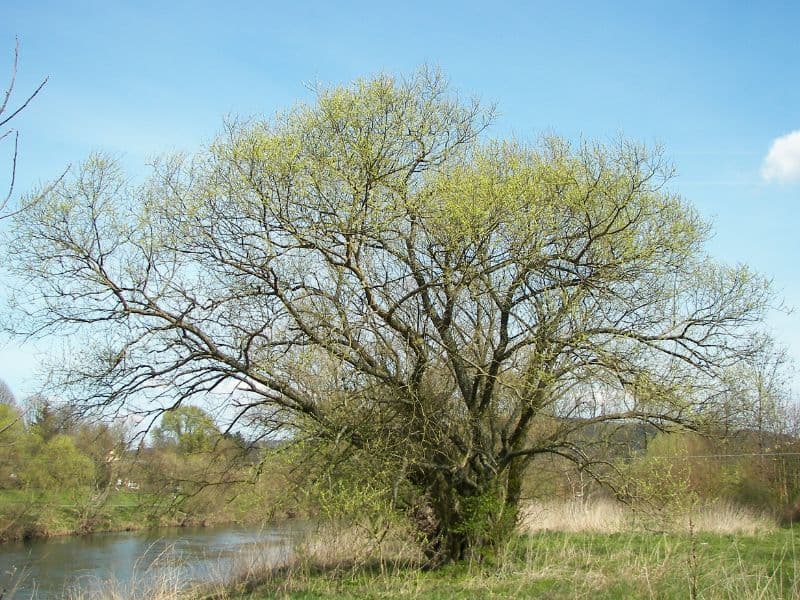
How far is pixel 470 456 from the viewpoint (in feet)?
35.9

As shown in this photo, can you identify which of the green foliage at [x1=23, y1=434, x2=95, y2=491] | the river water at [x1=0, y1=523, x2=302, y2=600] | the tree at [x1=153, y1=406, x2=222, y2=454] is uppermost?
the tree at [x1=153, y1=406, x2=222, y2=454]

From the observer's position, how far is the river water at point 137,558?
10961mm

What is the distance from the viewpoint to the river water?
1096 cm

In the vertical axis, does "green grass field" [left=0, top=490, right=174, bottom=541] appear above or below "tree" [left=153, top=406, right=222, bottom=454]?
below

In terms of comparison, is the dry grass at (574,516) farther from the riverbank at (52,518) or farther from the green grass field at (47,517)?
the green grass field at (47,517)

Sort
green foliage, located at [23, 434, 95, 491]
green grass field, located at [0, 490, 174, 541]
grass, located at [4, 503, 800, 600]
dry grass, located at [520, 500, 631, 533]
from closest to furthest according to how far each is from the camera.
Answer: grass, located at [4, 503, 800, 600], dry grass, located at [520, 500, 631, 533], green foliage, located at [23, 434, 95, 491], green grass field, located at [0, 490, 174, 541]

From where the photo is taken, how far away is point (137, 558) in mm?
17219

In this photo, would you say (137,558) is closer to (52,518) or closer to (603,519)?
(52,518)

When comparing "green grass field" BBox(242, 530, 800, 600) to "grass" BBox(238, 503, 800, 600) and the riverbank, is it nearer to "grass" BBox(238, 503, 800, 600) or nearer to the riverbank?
"grass" BBox(238, 503, 800, 600)

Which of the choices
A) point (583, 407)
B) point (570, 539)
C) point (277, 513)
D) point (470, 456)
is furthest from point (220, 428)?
point (570, 539)

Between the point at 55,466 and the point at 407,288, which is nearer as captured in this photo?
the point at 407,288

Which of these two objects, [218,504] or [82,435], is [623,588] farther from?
[82,435]

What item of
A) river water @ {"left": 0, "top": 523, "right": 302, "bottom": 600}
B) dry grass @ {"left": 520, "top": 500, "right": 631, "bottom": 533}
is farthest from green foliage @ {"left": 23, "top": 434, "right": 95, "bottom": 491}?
dry grass @ {"left": 520, "top": 500, "right": 631, "bottom": 533}

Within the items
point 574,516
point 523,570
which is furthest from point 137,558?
point 523,570
